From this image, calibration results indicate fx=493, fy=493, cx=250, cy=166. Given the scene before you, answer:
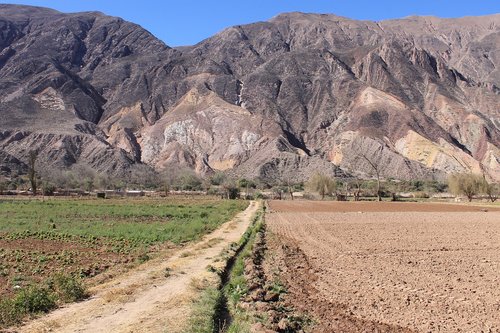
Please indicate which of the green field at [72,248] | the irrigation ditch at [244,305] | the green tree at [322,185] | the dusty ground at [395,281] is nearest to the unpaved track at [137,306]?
the irrigation ditch at [244,305]

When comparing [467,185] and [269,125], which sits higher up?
[269,125]

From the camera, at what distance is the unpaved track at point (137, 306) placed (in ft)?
35.8

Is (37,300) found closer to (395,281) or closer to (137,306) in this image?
(137,306)

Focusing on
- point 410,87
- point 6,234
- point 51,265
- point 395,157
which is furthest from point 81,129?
point 51,265

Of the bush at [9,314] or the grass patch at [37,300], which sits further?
the grass patch at [37,300]

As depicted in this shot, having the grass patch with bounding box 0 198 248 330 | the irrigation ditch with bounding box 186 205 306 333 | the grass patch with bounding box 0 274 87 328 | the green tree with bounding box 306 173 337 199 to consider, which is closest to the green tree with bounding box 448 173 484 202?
the green tree with bounding box 306 173 337 199

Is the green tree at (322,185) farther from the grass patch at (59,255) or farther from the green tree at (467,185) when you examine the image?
the grass patch at (59,255)

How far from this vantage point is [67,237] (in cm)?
3091

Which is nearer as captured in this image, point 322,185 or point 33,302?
point 33,302

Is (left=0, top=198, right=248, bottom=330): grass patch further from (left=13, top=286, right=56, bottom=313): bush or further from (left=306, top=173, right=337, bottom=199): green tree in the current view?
(left=306, top=173, right=337, bottom=199): green tree

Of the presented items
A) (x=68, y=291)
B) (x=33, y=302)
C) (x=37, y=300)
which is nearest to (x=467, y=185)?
(x=68, y=291)

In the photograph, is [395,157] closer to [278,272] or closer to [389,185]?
[389,185]

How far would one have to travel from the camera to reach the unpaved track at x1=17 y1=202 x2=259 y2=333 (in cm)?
1091

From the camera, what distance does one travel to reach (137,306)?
12836 mm
